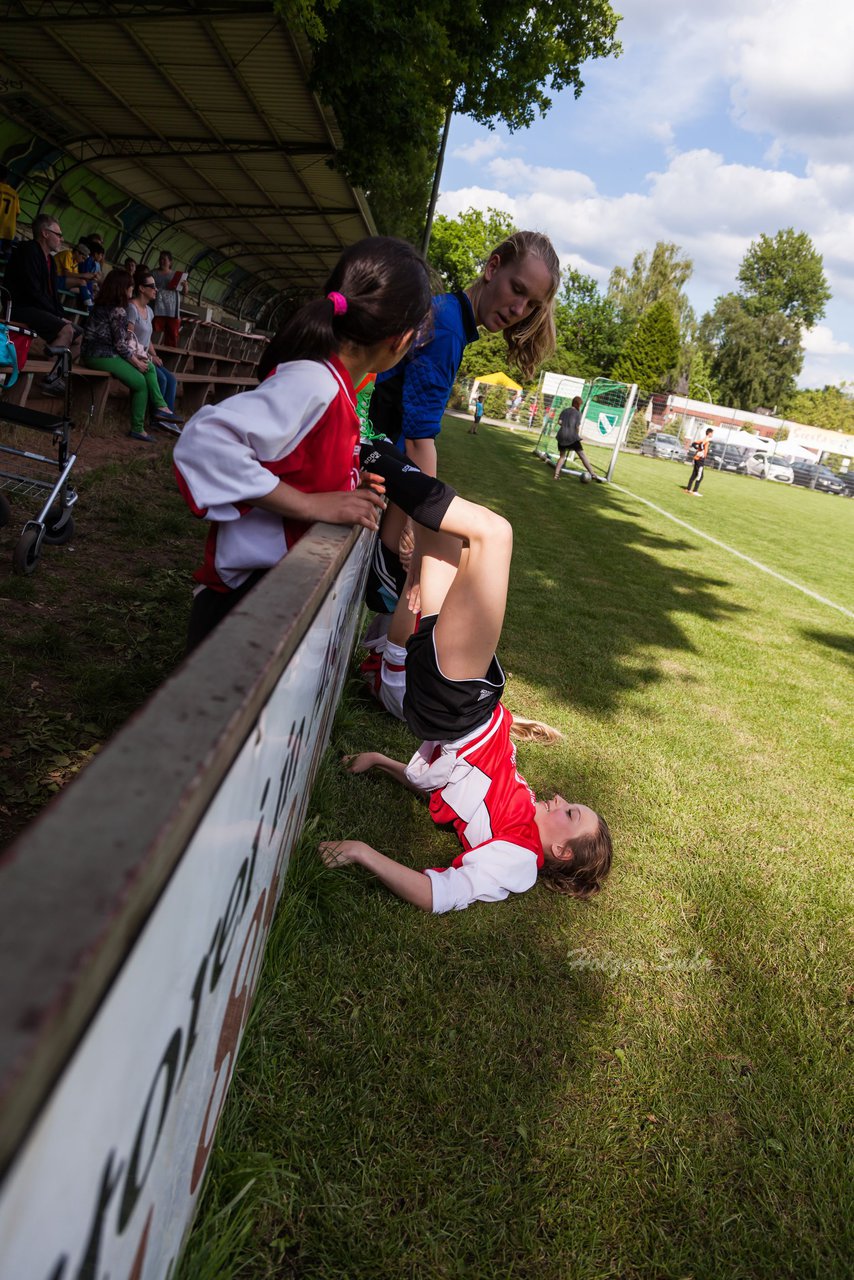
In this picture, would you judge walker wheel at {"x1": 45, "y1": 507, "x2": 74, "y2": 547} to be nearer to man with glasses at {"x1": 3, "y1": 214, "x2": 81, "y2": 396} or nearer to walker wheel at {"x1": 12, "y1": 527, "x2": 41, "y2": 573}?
walker wheel at {"x1": 12, "y1": 527, "x2": 41, "y2": 573}

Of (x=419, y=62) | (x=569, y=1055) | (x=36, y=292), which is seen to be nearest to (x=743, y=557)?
(x=419, y=62)

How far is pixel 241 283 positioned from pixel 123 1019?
3889cm

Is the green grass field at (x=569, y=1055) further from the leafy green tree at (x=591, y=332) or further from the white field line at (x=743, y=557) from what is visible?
the leafy green tree at (x=591, y=332)

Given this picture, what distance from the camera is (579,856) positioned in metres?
3.16

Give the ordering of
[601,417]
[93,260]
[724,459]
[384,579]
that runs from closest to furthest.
Answer: 1. [384,579]
2. [93,260]
3. [601,417]
4. [724,459]

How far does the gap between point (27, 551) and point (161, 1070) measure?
15.0ft

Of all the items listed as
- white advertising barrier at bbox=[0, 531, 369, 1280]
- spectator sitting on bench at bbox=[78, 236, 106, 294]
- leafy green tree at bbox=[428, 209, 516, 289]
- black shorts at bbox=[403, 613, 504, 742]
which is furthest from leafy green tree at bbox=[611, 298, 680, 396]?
white advertising barrier at bbox=[0, 531, 369, 1280]

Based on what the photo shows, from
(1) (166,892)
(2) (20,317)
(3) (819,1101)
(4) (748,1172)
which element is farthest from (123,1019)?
(2) (20,317)

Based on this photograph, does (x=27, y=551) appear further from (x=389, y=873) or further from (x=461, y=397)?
(x=461, y=397)

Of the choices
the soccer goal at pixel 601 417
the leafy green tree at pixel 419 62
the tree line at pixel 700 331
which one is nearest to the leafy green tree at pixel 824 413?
the tree line at pixel 700 331

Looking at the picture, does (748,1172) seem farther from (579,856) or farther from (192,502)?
(192,502)

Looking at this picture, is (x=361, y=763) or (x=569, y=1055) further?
(x=361, y=763)

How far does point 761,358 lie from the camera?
89.0 metres

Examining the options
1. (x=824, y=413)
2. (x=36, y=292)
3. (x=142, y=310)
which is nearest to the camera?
(x=36, y=292)
